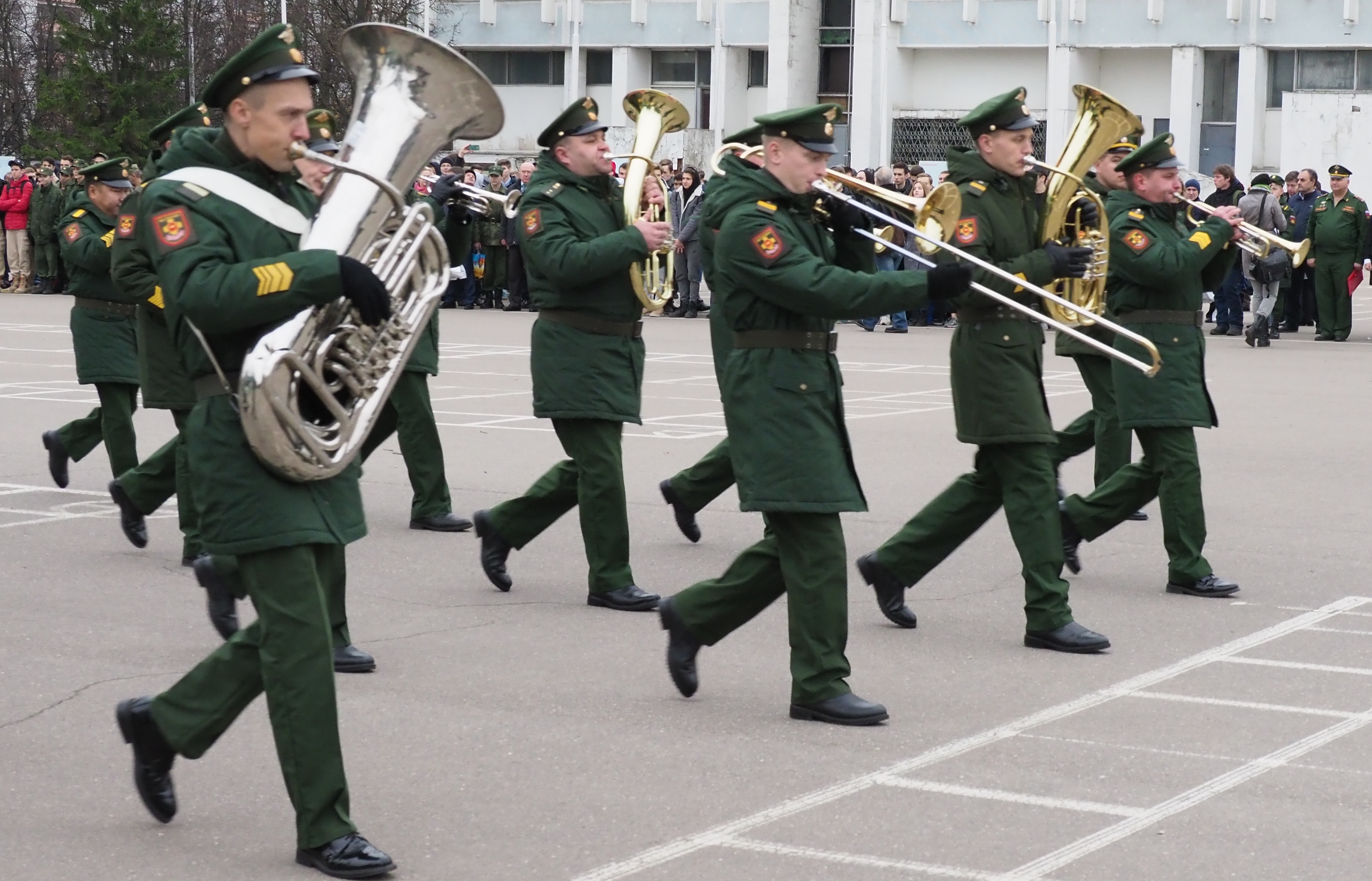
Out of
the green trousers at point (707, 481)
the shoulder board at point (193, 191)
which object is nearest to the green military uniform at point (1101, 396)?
the green trousers at point (707, 481)

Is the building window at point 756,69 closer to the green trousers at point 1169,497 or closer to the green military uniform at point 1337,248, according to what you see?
the green military uniform at point 1337,248

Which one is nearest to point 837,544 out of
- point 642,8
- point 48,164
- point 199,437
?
point 199,437

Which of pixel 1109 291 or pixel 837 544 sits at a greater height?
pixel 1109 291

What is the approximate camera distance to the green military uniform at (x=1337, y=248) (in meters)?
22.2

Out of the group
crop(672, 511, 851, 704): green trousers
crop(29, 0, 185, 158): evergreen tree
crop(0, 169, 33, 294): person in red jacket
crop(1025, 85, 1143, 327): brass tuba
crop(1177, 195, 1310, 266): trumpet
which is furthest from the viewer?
crop(29, 0, 185, 158): evergreen tree

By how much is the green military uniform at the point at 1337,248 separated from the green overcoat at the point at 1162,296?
14.2 m

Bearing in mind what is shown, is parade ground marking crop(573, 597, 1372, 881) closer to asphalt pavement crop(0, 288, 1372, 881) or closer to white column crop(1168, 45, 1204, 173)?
asphalt pavement crop(0, 288, 1372, 881)

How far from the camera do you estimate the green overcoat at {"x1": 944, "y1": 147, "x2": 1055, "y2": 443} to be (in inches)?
291

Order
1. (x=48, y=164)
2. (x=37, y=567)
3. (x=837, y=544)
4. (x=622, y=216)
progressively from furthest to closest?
(x=48, y=164)
(x=37, y=567)
(x=622, y=216)
(x=837, y=544)

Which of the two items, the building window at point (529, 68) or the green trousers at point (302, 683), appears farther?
the building window at point (529, 68)

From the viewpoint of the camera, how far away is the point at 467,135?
5.39 m

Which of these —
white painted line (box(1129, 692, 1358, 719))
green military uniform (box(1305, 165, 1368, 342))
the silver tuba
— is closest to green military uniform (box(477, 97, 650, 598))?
white painted line (box(1129, 692, 1358, 719))

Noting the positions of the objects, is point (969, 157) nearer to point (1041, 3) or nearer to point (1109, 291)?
point (1109, 291)

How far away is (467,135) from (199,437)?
3.54ft
